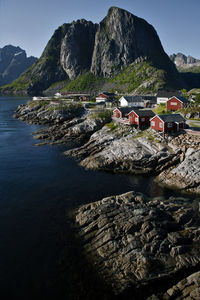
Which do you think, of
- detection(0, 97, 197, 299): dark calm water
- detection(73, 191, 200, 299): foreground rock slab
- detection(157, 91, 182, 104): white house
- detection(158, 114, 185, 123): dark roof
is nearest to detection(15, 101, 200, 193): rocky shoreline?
detection(0, 97, 197, 299): dark calm water

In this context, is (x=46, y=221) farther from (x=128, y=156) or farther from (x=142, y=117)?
(x=142, y=117)

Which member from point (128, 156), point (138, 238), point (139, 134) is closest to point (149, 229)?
point (138, 238)

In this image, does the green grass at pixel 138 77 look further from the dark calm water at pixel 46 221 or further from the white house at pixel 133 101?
the dark calm water at pixel 46 221

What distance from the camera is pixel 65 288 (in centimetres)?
1856

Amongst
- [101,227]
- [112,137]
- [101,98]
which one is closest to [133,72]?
[101,98]

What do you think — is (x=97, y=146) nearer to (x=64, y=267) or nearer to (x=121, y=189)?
(x=121, y=189)

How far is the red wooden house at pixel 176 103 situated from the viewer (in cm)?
6838

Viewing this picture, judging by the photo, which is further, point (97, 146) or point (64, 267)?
point (97, 146)

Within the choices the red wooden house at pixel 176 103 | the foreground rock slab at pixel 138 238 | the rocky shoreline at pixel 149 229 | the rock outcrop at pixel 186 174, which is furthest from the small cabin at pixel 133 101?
the foreground rock slab at pixel 138 238

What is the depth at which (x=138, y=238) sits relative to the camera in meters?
22.4

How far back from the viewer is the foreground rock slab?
1944cm

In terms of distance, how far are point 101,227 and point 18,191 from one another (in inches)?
688

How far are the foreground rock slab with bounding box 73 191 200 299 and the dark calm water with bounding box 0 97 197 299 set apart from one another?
6.17 ft

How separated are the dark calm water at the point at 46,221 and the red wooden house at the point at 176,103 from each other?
39.0m
